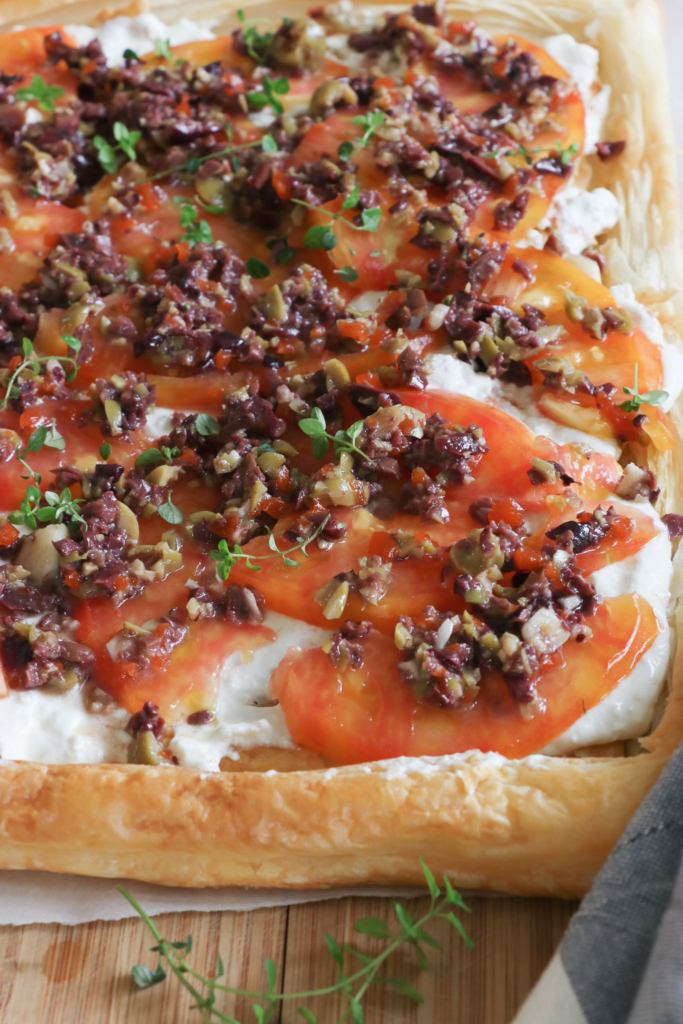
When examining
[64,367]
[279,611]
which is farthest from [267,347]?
[279,611]

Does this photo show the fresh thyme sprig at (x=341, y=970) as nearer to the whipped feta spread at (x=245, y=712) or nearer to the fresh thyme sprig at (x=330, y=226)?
the whipped feta spread at (x=245, y=712)

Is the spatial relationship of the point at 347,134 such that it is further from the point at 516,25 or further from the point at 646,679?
the point at 646,679

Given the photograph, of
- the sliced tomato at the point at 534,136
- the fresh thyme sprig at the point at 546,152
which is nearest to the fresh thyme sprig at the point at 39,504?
the sliced tomato at the point at 534,136

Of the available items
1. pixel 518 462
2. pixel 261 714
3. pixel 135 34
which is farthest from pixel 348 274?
pixel 135 34

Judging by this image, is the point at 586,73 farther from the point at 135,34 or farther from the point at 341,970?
the point at 341,970

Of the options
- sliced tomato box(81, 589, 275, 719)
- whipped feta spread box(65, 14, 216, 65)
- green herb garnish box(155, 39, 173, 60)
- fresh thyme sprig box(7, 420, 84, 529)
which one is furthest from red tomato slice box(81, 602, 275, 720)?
whipped feta spread box(65, 14, 216, 65)
